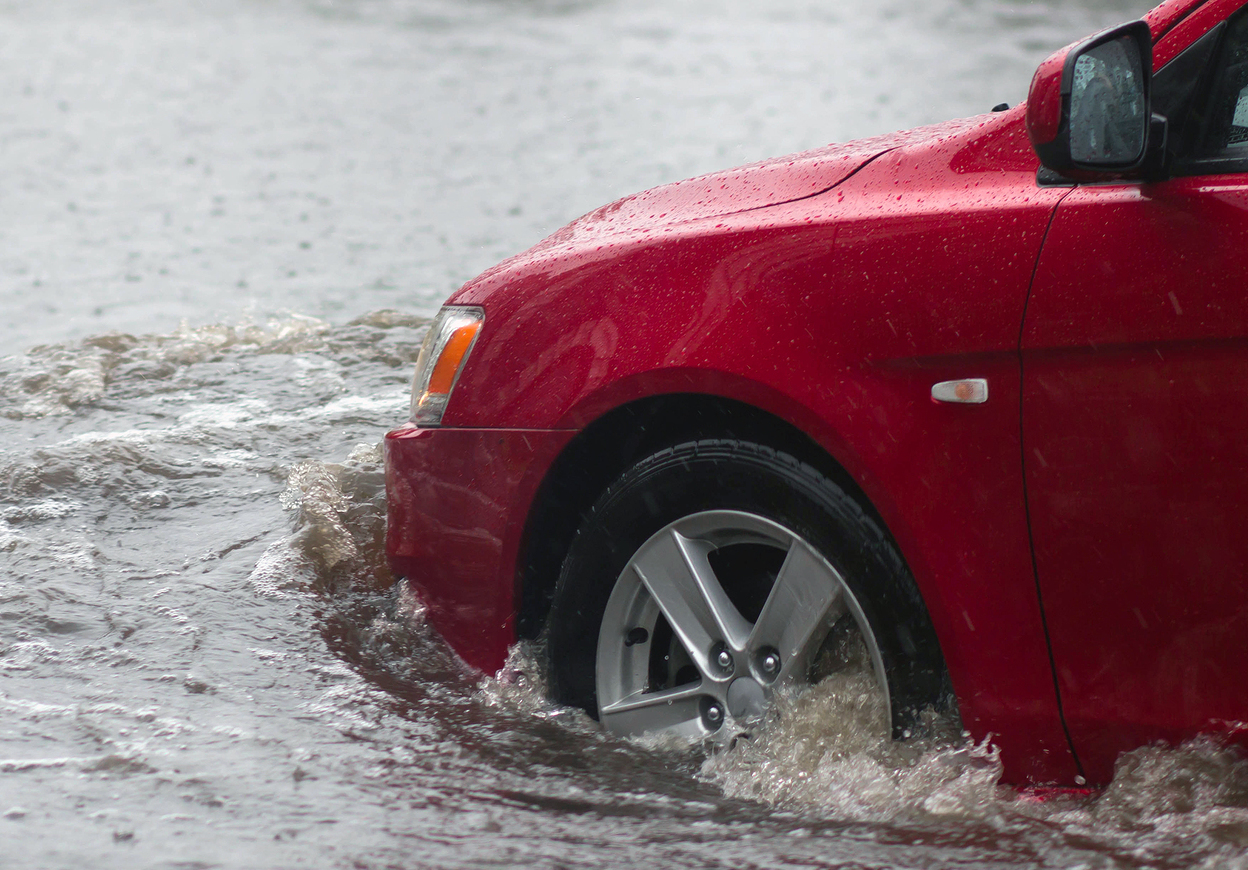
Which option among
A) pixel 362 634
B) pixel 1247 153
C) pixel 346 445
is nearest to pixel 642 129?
pixel 346 445

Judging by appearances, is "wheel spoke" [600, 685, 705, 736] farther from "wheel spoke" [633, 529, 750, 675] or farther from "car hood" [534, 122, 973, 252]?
"car hood" [534, 122, 973, 252]

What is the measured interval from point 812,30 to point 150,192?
25.0 metres

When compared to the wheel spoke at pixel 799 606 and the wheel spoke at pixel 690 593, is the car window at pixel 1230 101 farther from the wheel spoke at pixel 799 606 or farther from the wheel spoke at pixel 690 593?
the wheel spoke at pixel 690 593

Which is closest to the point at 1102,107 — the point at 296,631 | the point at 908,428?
the point at 908,428

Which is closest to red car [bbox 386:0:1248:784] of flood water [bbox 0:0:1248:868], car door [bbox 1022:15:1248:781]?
car door [bbox 1022:15:1248:781]

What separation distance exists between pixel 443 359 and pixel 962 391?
1311mm

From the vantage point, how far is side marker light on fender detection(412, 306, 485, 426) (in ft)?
10.1

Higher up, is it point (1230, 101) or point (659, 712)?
point (1230, 101)

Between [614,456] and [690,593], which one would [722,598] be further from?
[614,456]

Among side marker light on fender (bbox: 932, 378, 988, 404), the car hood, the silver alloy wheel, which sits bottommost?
the silver alloy wheel

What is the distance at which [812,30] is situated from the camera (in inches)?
1400

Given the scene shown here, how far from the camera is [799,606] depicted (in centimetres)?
260

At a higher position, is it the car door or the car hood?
the car hood

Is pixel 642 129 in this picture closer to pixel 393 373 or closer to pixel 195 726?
pixel 393 373
